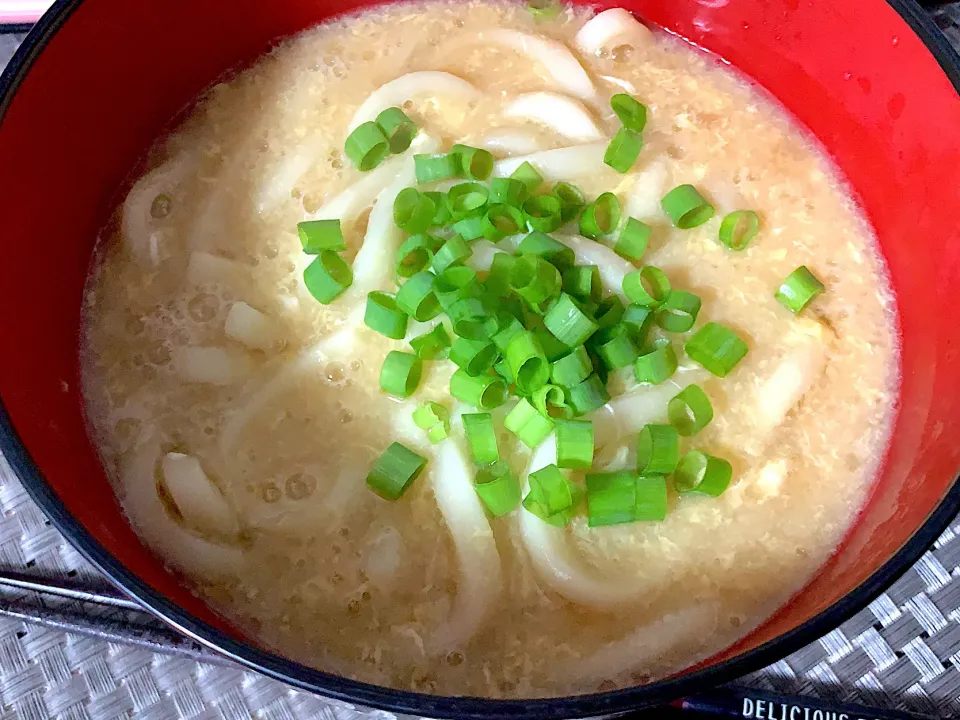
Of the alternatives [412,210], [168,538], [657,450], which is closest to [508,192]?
[412,210]

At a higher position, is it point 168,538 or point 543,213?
point 543,213

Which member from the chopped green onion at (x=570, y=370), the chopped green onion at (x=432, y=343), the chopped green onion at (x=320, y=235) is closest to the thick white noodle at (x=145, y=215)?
the chopped green onion at (x=320, y=235)

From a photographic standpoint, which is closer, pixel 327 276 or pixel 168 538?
pixel 168 538

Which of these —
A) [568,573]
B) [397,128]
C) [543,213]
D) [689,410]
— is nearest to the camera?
[568,573]

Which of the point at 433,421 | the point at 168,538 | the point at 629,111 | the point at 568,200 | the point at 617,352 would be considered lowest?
the point at 168,538

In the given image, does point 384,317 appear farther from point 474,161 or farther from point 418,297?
point 474,161

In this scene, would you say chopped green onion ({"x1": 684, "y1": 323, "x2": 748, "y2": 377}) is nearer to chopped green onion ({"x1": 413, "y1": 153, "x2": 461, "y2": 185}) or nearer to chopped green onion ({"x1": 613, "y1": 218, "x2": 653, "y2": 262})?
chopped green onion ({"x1": 613, "y1": 218, "x2": 653, "y2": 262})

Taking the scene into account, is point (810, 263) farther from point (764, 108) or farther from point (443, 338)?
→ point (443, 338)
